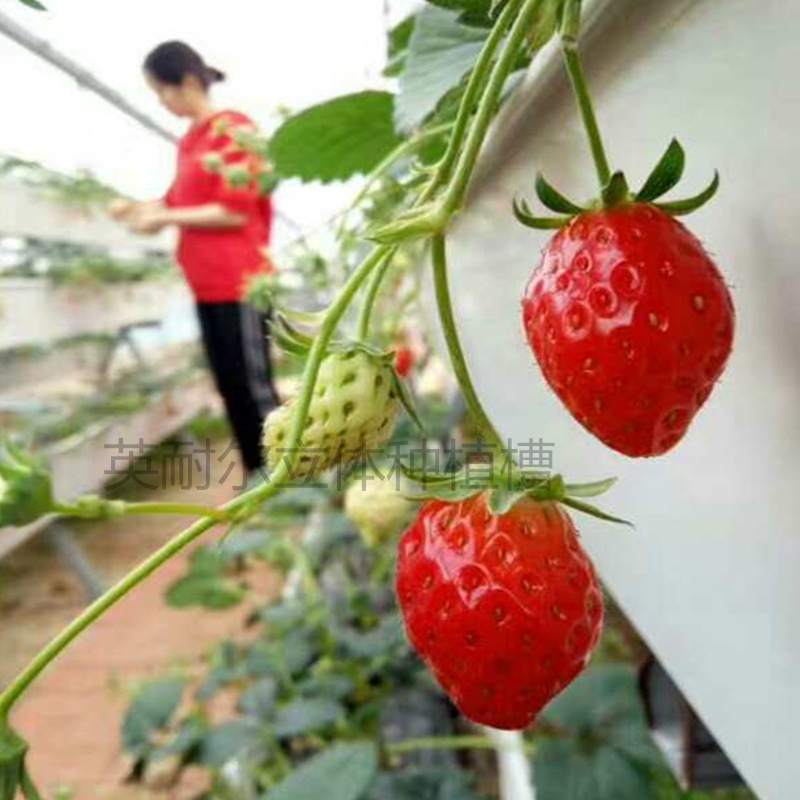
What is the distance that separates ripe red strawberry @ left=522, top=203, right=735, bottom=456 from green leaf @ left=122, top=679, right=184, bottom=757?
3.17ft

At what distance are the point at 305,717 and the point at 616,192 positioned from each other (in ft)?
3.07

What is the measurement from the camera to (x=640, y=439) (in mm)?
211

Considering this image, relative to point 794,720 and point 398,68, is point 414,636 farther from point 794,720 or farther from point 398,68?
point 398,68

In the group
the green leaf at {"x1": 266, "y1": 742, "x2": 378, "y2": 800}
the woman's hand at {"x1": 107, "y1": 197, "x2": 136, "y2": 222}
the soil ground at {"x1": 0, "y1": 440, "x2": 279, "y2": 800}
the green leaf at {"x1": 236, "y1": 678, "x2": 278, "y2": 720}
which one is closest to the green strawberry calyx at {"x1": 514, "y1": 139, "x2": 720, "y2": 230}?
the green leaf at {"x1": 266, "y1": 742, "x2": 378, "y2": 800}

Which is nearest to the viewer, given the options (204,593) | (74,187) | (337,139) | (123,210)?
(337,139)

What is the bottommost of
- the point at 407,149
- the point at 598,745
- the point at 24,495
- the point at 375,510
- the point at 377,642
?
the point at 377,642

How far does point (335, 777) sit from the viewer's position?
0.76 m

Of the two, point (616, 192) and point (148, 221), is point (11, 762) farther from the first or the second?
point (148, 221)

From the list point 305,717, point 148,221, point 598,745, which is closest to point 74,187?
point 148,221

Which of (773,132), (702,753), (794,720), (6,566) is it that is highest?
(773,132)

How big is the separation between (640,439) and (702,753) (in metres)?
0.37

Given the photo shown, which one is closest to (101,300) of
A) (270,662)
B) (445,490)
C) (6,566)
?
(6,566)

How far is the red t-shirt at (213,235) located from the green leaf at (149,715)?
0.85 meters

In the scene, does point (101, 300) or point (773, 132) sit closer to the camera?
point (773, 132)
